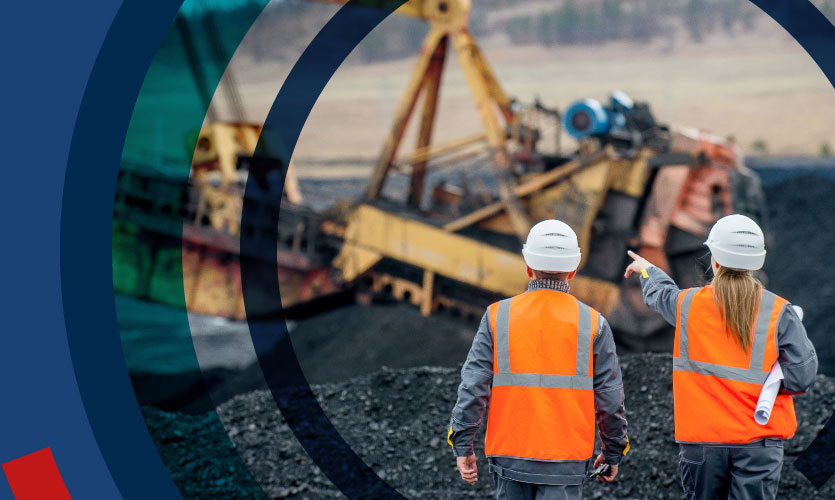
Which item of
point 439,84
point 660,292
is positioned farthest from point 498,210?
point 660,292

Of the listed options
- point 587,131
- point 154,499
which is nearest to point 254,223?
point 587,131

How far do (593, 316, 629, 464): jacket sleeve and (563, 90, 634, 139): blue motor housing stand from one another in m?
5.02

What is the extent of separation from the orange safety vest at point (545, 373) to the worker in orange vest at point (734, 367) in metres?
0.44

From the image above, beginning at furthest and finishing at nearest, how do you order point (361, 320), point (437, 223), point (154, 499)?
point (361, 320) → point (437, 223) → point (154, 499)

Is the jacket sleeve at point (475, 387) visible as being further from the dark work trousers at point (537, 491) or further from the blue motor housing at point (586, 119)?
Answer: the blue motor housing at point (586, 119)

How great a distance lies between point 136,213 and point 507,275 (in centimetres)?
360

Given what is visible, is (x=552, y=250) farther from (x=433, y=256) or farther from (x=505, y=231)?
(x=505, y=231)

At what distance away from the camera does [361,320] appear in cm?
839

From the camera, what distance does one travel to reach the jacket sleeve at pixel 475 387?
8.29 ft

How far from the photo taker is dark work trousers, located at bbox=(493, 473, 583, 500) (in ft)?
8.31

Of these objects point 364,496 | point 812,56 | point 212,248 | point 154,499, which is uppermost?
point 812,56

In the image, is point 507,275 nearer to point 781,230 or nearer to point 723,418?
point 723,418

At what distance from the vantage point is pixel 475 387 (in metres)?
2.52

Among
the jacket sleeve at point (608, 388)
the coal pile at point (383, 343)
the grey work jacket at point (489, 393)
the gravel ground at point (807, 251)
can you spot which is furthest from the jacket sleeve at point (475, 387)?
the gravel ground at point (807, 251)
